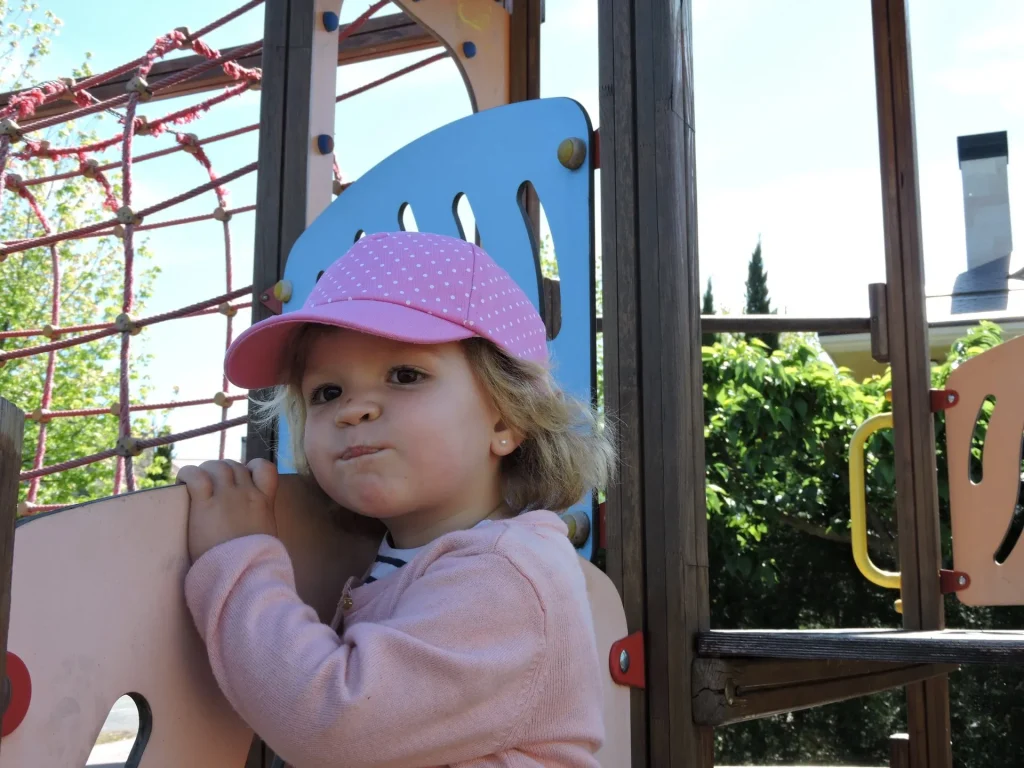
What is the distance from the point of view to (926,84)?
13.6m

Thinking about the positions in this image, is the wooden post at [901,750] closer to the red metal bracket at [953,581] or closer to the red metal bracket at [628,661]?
the red metal bracket at [953,581]

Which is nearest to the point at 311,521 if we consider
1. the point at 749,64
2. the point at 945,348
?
the point at 945,348

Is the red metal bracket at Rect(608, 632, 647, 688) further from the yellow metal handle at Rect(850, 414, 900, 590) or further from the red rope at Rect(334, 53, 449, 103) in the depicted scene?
the red rope at Rect(334, 53, 449, 103)

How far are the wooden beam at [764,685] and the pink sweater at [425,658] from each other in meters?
0.36

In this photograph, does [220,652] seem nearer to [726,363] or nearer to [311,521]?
[311,521]

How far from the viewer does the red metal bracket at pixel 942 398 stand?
10.3ft

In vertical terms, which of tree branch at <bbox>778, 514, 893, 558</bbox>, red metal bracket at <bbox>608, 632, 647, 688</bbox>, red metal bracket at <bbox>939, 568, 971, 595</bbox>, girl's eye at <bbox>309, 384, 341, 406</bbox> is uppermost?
girl's eye at <bbox>309, 384, 341, 406</bbox>

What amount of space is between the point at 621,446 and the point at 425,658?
62 centimetres

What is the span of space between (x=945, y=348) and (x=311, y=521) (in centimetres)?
1054

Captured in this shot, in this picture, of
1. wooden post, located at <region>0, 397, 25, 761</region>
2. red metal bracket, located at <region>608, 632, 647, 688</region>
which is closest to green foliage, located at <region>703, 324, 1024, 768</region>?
red metal bracket, located at <region>608, 632, 647, 688</region>

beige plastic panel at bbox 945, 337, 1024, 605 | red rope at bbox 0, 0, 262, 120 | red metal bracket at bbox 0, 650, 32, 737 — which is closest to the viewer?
red metal bracket at bbox 0, 650, 32, 737

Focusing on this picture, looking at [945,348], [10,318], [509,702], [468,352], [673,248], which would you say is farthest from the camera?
[10,318]

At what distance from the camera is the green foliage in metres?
6.17

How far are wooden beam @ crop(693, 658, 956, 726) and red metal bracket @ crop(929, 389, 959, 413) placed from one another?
1046 mm
